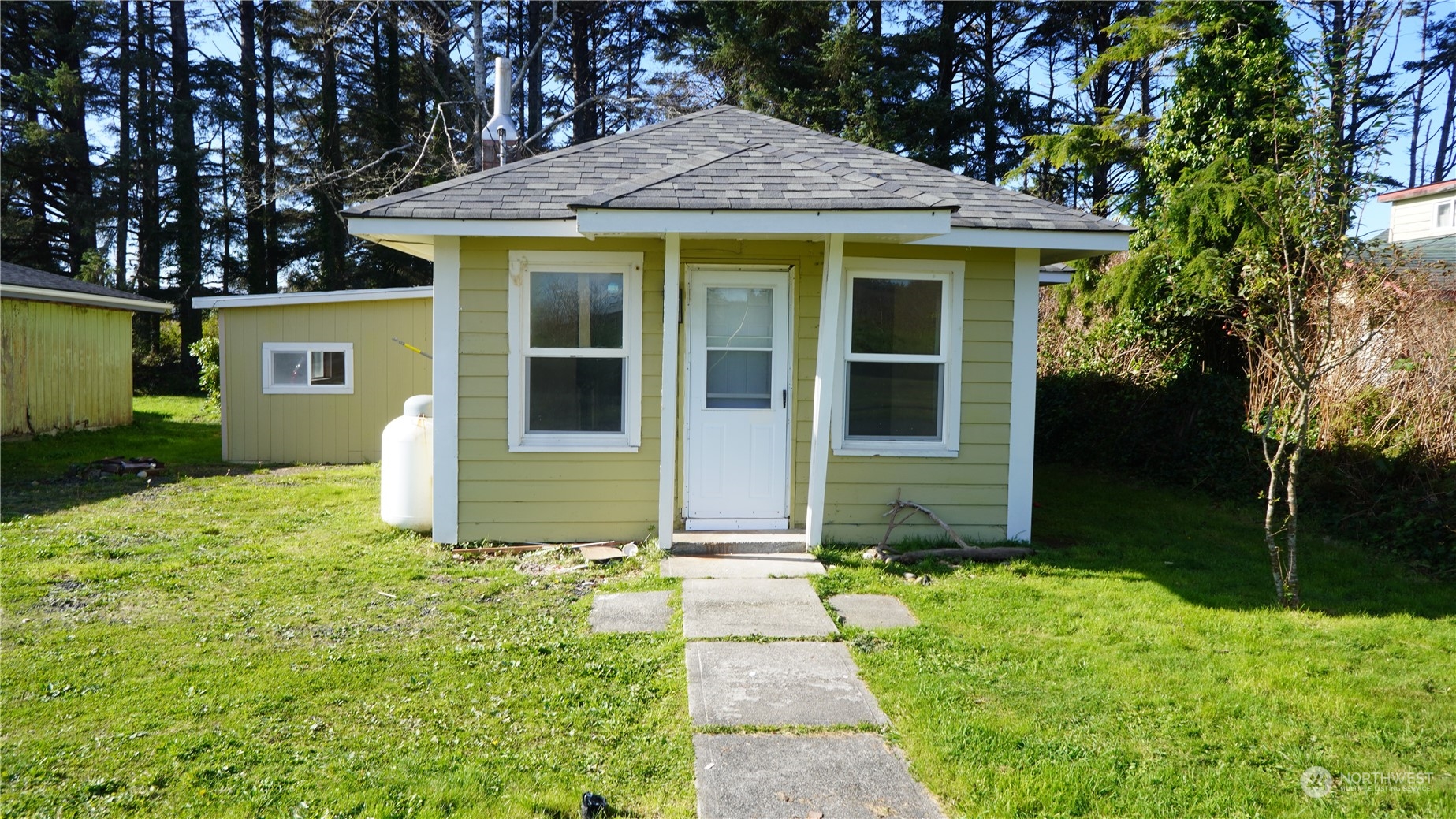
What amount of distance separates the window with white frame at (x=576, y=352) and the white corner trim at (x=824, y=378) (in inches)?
51.9

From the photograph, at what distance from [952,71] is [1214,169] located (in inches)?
526

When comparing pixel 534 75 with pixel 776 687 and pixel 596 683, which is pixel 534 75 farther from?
pixel 776 687

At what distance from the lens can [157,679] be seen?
404cm

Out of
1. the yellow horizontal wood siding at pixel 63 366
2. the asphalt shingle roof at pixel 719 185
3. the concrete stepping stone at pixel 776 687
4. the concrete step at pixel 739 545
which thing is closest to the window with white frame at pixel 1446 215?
the asphalt shingle roof at pixel 719 185

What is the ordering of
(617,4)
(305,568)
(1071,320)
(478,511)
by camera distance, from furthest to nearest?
1. (617,4)
2. (1071,320)
3. (478,511)
4. (305,568)

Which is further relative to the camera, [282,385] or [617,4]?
[617,4]

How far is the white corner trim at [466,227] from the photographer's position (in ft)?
20.5

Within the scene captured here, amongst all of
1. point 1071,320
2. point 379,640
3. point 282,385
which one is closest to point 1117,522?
point 1071,320

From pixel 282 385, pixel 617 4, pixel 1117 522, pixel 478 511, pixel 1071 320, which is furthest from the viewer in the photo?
pixel 617 4

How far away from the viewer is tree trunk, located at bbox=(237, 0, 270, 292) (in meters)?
23.5

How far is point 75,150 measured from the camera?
23.0m

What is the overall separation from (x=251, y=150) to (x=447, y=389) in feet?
69.5

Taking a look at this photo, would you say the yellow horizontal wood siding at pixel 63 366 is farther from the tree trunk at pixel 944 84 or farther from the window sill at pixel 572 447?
the tree trunk at pixel 944 84

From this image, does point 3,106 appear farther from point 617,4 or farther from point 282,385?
point 282,385
